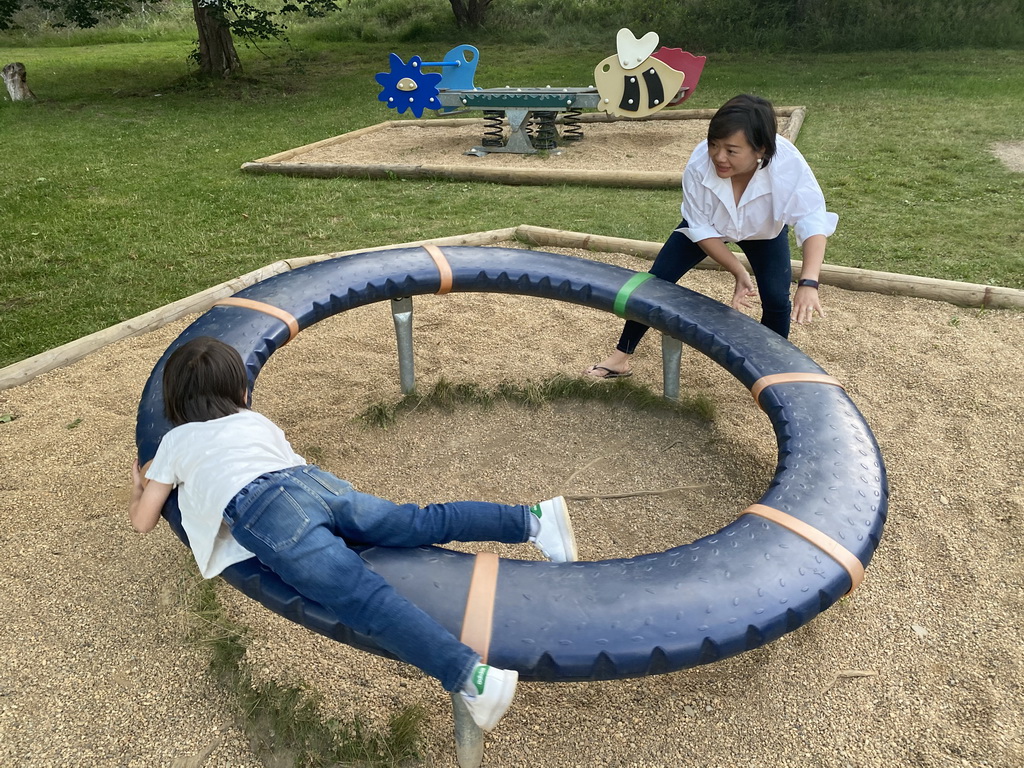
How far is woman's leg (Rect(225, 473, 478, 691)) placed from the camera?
4.80 feet

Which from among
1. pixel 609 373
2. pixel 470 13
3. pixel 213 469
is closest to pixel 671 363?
pixel 609 373

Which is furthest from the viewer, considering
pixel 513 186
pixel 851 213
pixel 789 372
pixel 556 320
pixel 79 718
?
pixel 513 186

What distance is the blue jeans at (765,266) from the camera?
2777 mm

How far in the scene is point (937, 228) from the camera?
4598 millimetres

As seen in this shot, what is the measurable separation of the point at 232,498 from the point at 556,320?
93.8 inches

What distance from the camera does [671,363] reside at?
296cm

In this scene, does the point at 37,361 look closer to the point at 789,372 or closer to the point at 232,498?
the point at 232,498

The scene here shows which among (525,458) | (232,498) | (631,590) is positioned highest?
(232,498)

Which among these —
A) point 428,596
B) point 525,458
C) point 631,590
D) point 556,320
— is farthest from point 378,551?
point 556,320

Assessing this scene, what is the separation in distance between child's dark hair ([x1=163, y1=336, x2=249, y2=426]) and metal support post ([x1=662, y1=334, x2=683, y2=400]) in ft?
5.58

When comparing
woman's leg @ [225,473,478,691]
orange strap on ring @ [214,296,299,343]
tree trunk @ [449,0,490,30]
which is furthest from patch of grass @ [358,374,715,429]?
tree trunk @ [449,0,490,30]

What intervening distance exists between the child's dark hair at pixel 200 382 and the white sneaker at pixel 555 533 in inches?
30.3

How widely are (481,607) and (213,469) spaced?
2.08 feet

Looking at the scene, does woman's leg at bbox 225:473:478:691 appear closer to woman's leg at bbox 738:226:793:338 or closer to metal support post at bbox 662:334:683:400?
metal support post at bbox 662:334:683:400
